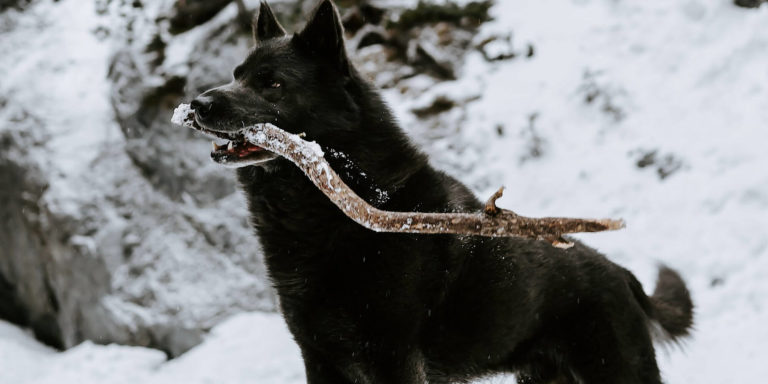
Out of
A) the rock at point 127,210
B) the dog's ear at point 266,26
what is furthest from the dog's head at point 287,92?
the rock at point 127,210

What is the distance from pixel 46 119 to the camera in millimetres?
9016

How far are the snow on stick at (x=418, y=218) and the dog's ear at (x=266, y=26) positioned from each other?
836 mm

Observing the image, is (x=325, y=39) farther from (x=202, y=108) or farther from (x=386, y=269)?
(x=386, y=269)

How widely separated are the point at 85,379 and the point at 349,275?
4375 millimetres

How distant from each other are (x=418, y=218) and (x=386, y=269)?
50 cm

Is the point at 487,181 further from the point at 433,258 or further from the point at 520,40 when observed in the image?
the point at 433,258

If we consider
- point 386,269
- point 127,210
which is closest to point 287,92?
point 386,269

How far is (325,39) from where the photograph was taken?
2.65 m

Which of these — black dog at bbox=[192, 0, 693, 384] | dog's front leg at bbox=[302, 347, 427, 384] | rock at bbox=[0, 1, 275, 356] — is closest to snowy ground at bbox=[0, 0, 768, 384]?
rock at bbox=[0, 1, 275, 356]

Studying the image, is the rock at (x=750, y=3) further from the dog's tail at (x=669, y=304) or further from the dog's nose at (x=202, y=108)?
the dog's nose at (x=202, y=108)

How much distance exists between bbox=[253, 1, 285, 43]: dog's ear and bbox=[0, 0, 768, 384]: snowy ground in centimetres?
273

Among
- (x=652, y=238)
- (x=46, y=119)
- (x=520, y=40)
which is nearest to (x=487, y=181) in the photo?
(x=652, y=238)

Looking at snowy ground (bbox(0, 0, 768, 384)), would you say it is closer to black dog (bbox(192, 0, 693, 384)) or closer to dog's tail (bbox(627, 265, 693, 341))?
dog's tail (bbox(627, 265, 693, 341))

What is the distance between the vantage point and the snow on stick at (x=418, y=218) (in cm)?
165
